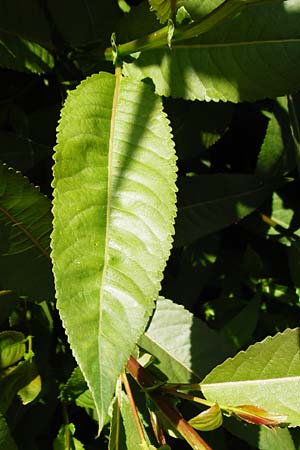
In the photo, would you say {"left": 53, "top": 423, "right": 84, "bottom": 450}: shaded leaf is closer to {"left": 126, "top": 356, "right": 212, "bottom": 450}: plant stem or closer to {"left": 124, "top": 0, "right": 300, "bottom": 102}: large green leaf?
{"left": 126, "top": 356, "right": 212, "bottom": 450}: plant stem

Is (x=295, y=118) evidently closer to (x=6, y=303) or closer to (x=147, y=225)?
(x=147, y=225)

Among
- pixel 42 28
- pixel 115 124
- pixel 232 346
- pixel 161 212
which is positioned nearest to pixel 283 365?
pixel 232 346

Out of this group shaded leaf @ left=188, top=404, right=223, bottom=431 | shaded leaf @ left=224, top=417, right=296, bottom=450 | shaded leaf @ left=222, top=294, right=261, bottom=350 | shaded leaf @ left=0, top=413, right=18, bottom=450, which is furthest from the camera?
shaded leaf @ left=222, top=294, right=261, bottom=350

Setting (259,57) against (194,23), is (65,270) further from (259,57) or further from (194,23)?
(259,57)

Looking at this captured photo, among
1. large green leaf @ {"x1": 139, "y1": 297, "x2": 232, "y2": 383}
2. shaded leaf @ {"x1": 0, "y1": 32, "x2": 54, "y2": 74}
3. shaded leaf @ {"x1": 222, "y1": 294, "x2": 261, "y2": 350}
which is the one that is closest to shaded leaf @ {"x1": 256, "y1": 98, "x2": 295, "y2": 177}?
shaded leaf @ {"x1": 222, "y1": 294, "x2": 261, "y2": 350}

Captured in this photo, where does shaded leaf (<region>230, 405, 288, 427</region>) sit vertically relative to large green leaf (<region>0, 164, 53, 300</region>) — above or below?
below

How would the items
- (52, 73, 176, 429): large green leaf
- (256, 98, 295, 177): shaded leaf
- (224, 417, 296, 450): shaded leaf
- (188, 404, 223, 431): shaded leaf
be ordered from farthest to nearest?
(256, 98, 295, 177): shaded leaf → (224, 417, 296, 450): shaded leaf → (188, 404, 223, 431): shaded leaf → (52, 73, 176, 429): large green leaf

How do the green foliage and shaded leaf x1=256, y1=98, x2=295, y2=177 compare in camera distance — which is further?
shaded leaf x1=256, y1=98, x2=295, y2=177

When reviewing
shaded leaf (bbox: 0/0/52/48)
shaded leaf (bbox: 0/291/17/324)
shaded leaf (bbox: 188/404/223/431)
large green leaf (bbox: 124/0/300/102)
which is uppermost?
Result: shaded leaf (bbox: 0/0/52/48)

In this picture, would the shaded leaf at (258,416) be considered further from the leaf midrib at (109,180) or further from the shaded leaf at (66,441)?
the shaded leaf at (66,441)
